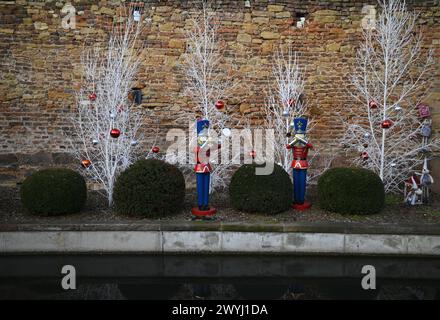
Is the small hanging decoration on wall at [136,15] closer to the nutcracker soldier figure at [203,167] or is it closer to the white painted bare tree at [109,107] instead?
the white painted bare tree at [109,107]

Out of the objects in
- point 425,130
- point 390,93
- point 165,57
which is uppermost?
point 165,57

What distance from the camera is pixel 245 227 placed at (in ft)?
17.6

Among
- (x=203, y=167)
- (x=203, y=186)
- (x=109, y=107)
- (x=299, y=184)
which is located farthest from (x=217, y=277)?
(x=109, y=107)

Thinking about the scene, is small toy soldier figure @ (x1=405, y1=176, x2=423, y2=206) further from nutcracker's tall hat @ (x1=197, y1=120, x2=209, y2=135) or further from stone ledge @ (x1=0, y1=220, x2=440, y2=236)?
nutcracker's tall hat @ (x1=197, y1=120, x2=209, y2=135)

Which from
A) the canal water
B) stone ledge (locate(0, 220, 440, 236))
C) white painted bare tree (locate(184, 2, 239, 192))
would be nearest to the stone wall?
white painted bare tree (locate(184, 2, 239, 192))

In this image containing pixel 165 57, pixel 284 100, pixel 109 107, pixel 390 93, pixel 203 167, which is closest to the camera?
pixel 203 167

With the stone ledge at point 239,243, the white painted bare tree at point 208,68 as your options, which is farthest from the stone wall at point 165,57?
the stone ledge at point 239,243

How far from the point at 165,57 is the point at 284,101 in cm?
271

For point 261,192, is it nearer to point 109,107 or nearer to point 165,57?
point 109,107

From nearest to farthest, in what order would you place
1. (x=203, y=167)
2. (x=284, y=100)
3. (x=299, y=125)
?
(x=203, y=167) → (x=299, y=125) → (x=284, y=100)

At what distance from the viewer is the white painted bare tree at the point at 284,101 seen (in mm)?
7547

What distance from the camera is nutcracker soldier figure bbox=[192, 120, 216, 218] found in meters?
5.63

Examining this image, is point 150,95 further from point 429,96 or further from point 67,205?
point 429,96

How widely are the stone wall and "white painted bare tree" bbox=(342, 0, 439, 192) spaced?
29cm
